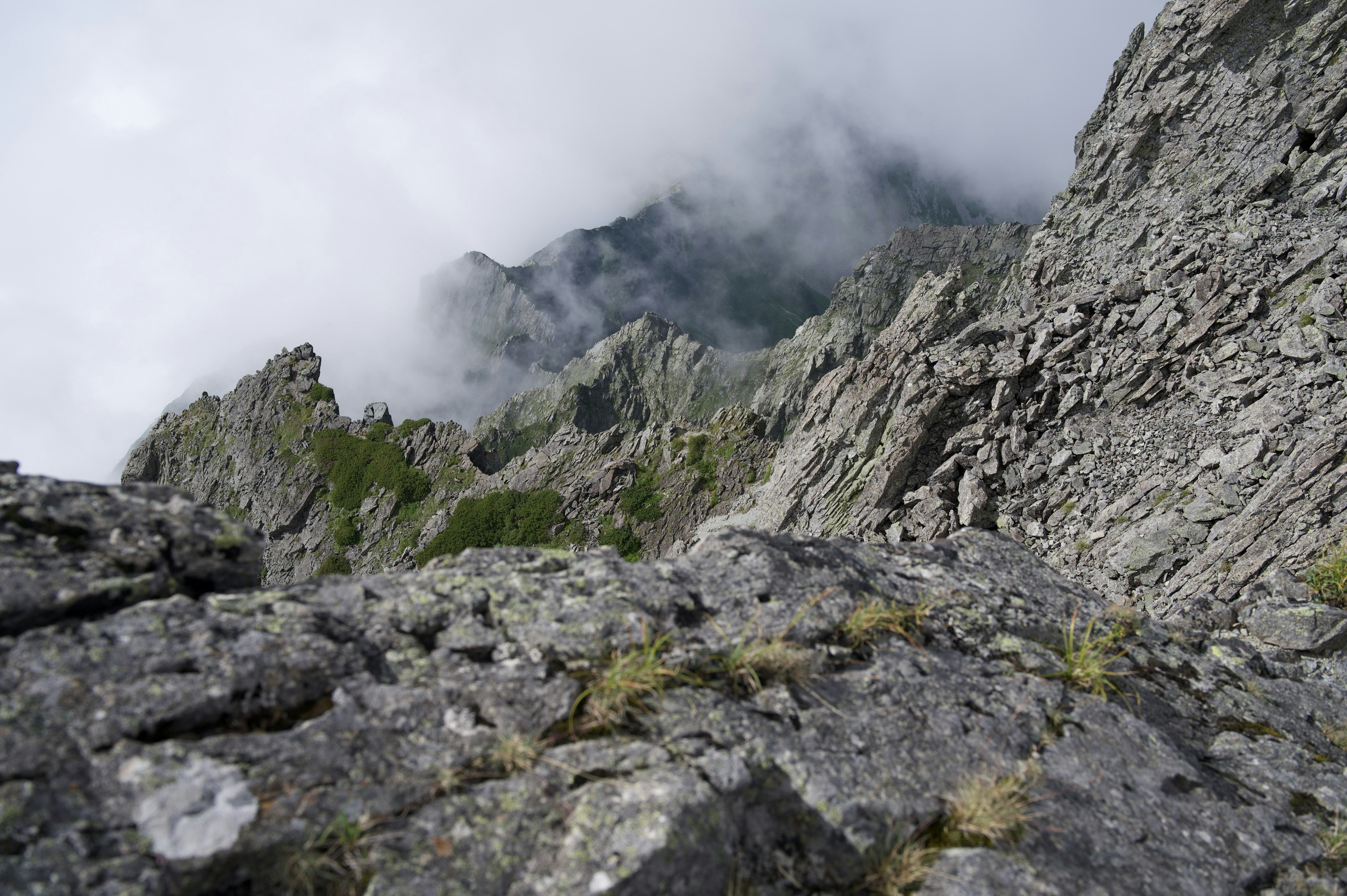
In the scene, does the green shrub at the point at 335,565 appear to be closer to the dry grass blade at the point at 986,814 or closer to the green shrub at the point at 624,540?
the green shrub at the point at 624,540

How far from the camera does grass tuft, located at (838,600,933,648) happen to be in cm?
675

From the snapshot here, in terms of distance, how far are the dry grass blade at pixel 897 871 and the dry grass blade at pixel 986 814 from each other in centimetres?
38

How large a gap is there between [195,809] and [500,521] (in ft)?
175

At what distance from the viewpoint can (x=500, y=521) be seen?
55719 mm

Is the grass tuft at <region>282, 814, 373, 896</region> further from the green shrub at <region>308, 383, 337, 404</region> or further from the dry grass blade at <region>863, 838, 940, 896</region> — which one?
the green shrub at <region>308, 383, 337, 404</region>

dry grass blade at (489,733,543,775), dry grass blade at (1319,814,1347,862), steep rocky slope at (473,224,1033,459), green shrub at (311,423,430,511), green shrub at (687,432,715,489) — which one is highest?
steep rocky slope at (473,224,1033,459)

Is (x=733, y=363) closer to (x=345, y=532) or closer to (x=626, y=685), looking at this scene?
(x=345, y=532)

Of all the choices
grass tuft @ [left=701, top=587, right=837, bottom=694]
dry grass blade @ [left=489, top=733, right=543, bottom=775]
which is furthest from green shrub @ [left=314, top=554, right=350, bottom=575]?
dry grass blade @ [left=489, top=733, right=543, bottom=775]

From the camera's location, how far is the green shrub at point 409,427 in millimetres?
66500

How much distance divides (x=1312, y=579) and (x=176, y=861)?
20.1 m

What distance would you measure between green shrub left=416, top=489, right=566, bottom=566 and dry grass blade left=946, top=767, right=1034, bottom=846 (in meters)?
49.4

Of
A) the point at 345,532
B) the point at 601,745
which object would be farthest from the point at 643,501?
the point at 601,745

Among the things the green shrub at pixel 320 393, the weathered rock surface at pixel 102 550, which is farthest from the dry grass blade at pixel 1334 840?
the green shrub at pixel 320 393

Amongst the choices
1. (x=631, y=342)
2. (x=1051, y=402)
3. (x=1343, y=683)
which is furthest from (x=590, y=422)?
(x=1343, y=683)
